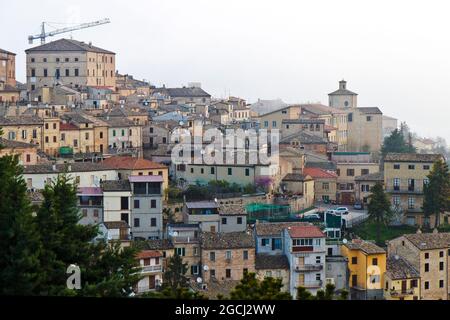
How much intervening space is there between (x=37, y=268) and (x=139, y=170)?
9542 millimetres

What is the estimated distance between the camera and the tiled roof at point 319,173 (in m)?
17.5

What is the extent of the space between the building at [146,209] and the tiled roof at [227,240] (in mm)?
1117

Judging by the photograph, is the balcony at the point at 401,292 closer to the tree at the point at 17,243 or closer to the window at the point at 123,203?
the window at the point at 123,203

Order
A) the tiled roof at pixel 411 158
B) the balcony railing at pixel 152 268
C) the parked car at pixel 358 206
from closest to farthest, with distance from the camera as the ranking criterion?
the balcony railing at pixel 152 268 → the tiled roof at pixel 411 158 → the parked car at pixel 358 206

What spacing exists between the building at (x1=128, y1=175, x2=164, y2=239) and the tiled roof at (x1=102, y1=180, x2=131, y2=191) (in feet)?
A: 0.28

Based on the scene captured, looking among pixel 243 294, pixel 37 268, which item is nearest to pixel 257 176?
pixel 37 268

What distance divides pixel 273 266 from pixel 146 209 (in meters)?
2.33

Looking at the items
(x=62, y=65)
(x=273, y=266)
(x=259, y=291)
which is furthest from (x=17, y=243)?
(x=62, y=65)

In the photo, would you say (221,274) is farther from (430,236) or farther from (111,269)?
(111,269)

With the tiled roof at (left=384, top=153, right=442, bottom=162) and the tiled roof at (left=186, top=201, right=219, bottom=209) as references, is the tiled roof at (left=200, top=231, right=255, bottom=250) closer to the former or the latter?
the tiled roof at (left=186, top=201, right=219, bottom=209)

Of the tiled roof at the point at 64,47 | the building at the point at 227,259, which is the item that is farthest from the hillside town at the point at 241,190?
the tiled roof at the point at 64,47

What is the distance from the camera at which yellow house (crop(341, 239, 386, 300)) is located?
40.3 feet

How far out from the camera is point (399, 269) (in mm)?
12594

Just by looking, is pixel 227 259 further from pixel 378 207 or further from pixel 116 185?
pixel 378 207
